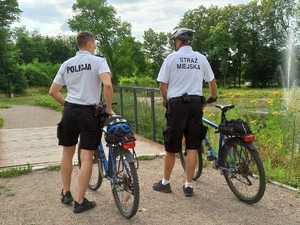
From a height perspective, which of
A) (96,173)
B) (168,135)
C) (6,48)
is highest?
(6,48)

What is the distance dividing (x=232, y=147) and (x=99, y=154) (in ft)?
5.19

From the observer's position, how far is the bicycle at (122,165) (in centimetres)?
395

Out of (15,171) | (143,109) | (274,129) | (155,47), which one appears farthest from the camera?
(155,47)

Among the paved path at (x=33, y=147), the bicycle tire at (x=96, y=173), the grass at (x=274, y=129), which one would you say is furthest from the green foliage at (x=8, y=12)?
the bicycle tire at (x=96, y=173)

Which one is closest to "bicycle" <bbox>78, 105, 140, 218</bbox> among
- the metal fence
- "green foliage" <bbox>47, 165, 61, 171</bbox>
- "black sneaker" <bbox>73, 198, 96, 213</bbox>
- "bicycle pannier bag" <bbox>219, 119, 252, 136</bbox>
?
"black sneaker" <bbox>73, 198, 96, 213</bbox>

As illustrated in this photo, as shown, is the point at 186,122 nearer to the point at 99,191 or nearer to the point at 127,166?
the point at 127,166

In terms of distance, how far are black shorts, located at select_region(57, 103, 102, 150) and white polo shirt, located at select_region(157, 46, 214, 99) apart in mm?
1028

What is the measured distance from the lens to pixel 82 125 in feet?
13.5

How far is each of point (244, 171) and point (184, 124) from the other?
2.87 feet

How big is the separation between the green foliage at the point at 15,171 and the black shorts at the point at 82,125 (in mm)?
2064

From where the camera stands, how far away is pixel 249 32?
58.9 m

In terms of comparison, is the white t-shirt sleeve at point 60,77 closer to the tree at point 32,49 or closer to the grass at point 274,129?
the grass at point 274,129

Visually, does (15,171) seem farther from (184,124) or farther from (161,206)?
(184,124)

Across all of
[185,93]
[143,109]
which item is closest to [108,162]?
[185,93]
